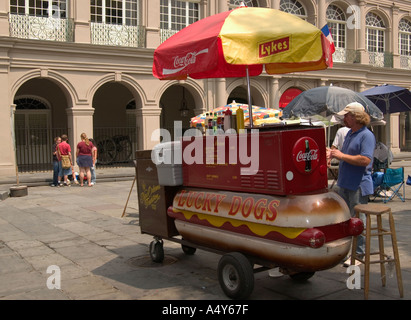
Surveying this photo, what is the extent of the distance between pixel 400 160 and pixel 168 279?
75.1 ft

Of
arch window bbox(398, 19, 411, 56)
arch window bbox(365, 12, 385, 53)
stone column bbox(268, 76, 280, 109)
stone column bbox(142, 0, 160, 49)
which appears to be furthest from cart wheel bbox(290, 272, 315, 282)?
arch window bbox(398, 19, 411, 56)

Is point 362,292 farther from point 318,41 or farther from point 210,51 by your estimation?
point 210,51

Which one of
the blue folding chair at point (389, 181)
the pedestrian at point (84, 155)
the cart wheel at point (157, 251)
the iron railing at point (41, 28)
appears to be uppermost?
the iron railing at point (41, 28)

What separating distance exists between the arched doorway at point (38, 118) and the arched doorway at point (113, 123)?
5.78ft

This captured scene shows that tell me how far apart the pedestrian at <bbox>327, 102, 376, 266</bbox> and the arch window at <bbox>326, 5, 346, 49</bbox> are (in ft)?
73.2

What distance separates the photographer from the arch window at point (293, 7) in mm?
24247

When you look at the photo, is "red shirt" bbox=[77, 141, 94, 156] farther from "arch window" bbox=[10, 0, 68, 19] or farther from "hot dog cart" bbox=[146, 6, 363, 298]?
"hot dog cart" bbox=[146, 6, 363, 298]

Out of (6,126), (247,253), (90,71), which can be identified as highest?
(90,71)

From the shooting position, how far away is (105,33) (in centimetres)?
1880

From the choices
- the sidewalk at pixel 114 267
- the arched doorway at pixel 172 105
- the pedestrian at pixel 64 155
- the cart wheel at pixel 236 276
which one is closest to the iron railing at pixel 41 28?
the pedestrian at pixel 64 155

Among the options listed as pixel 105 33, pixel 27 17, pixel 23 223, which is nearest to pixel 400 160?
pixel 105 33

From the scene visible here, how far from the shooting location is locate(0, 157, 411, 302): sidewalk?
15.2ft

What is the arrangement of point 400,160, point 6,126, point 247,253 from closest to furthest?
point 247,253, point 6,126, point 400,160

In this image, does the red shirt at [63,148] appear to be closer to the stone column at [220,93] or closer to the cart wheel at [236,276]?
the stone column at [220,93]
